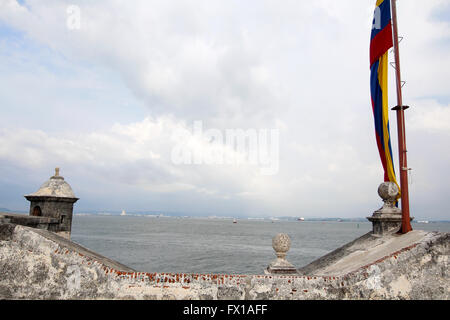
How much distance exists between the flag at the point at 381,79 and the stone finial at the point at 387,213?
74 centimetres

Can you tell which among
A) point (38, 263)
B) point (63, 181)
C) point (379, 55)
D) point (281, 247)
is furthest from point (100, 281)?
point (379, 55)

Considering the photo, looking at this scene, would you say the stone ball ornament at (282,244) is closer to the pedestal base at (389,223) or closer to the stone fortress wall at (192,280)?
the stone fortress wall at (192,280)

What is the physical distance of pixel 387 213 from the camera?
26.3 ft

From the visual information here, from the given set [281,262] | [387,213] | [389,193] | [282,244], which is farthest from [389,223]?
[281,262]

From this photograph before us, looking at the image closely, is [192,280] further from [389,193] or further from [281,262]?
[389,193]

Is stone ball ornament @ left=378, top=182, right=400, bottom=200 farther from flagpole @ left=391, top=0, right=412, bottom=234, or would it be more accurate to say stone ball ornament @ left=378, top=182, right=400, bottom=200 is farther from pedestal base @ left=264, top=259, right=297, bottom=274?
pedestal base @ left=264, top=259, right=297, bottom=274

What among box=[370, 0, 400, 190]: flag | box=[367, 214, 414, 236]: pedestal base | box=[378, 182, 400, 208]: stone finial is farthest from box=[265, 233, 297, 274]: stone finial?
box=[370, 0, 400, 190]: flag

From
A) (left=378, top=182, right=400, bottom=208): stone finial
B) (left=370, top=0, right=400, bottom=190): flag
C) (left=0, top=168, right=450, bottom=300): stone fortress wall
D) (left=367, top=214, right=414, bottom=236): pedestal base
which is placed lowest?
(left=0, top=168, right=450, bottom=300): stone fortress wall

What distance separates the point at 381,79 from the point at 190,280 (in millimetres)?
8031

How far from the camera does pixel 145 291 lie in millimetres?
5309

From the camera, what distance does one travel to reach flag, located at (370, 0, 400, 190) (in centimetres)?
880

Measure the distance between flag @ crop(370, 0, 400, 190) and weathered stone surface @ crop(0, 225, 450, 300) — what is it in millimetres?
4100
